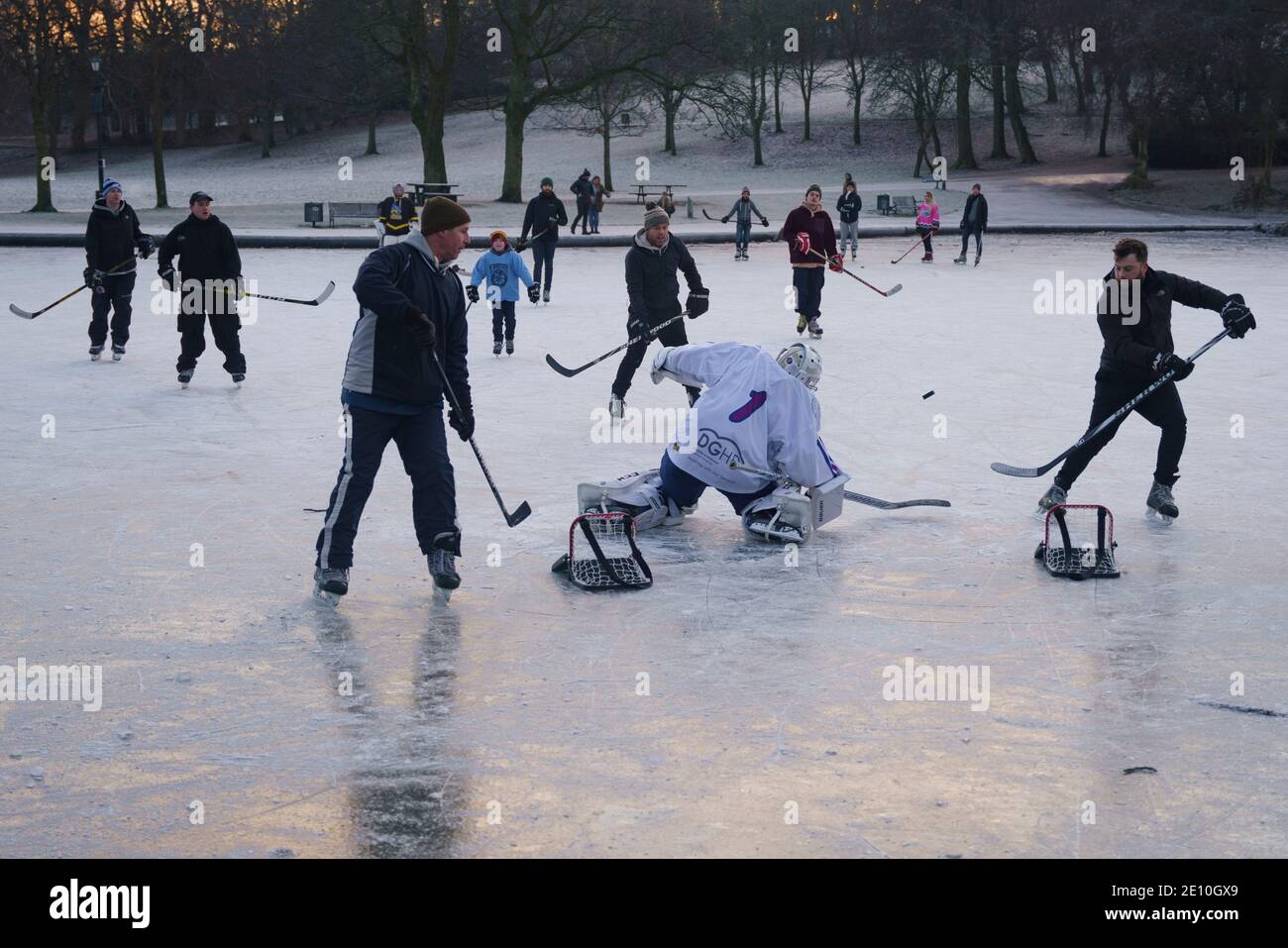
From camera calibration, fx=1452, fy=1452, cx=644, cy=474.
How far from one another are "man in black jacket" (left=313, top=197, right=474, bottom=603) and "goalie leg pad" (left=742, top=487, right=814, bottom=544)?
1658mm

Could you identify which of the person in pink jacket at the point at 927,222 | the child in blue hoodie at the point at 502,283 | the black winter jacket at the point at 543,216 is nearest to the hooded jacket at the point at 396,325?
the child in blue hoodie at the point at 502,283

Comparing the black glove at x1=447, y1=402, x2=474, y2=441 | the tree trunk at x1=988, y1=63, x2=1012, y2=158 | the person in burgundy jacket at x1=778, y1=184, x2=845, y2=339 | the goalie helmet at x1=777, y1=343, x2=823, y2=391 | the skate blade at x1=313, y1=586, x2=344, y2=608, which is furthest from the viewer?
the tree trunk at x1=988, y1=63, x2=1012, y2=158

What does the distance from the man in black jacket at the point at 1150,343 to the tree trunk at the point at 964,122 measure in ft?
130

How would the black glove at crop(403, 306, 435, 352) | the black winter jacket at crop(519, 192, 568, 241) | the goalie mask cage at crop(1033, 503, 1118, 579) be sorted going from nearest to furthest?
the black glove at crop(403, 306, 435, 352) < the goalie mask cage at crop(1033, 503, 1118, 579) < the black winter jacket at crop(519, 192, 568, 241)

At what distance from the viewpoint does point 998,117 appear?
49188 mm

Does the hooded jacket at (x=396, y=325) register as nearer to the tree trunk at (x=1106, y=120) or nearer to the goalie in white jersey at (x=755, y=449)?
the goalie in white jersey at (x=755, y=449)

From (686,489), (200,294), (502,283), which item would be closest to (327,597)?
(686,489)

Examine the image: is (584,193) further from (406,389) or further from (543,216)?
(406,389)

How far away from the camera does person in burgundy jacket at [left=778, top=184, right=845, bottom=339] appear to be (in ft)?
47.4

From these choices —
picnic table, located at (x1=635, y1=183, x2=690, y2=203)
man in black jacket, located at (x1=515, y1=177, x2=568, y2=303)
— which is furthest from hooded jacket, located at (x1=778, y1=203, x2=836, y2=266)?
picnic table, located at (x1=635, y1=183, x2=690, y2=203)

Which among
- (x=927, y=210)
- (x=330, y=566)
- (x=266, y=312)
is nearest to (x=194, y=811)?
(x=330, y=566)

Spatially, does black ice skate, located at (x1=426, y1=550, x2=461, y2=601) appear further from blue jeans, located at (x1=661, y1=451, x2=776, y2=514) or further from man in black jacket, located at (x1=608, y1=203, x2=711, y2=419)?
man in black jacket, located at (x1=608, y1=203, x2=711, y2=419)
